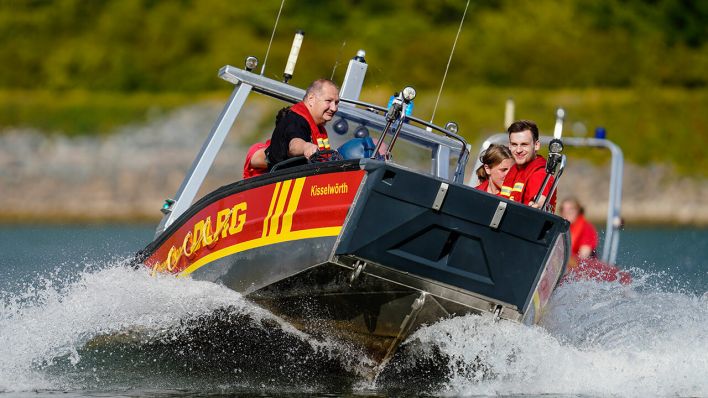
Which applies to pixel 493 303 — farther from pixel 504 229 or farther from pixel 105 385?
pixel 105 385

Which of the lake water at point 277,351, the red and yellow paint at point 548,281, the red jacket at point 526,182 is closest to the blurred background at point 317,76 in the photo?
the lake water at point 277,351

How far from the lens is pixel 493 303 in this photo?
7.91 metres

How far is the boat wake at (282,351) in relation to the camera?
8.30 meters

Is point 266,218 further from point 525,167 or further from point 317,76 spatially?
point 317,76

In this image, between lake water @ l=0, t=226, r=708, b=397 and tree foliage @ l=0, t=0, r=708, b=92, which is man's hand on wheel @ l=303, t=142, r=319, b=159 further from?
tree foliage @ l=0, t=0, r=708, b=92

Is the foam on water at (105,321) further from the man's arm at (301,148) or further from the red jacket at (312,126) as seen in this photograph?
the red jacket at (312,126)

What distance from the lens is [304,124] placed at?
8555mm

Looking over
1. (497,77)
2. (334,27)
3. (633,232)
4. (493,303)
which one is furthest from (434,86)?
(493,303)

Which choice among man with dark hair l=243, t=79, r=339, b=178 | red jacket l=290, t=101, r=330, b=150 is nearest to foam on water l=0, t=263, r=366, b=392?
man with dark hair l=243, t=79, r=339, b=178

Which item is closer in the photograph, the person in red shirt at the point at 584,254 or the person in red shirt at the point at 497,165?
the person in red shirt at the point at 497,165

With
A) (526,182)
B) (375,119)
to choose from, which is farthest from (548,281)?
(375,119)

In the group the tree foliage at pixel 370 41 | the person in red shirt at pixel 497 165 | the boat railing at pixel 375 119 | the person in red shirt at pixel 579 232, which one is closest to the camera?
the person in red shirt at pixel 497 165

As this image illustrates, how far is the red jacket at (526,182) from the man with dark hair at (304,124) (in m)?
1.18

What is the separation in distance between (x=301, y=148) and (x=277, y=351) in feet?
4.62
